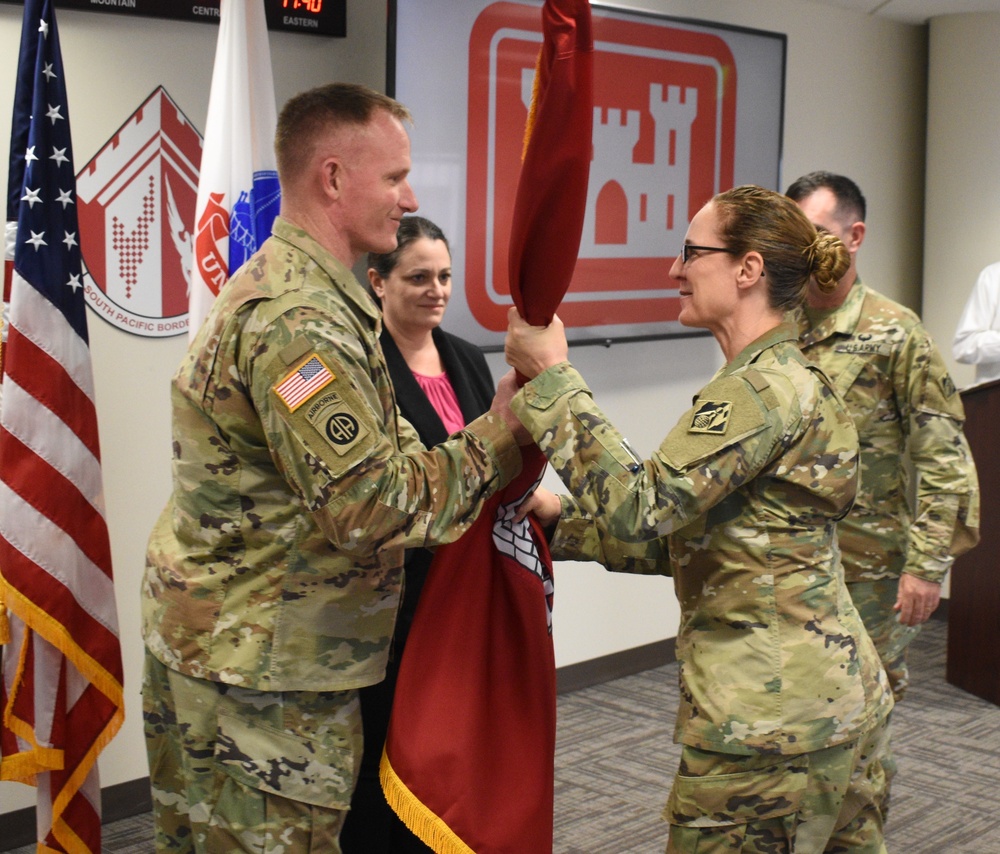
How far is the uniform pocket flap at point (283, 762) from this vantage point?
189 cm

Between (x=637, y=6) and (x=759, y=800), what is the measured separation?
345cm

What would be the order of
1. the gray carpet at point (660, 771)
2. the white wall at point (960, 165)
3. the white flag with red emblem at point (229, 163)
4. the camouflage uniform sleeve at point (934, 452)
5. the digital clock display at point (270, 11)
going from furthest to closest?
the white wall at point (960, 165)
the gray carpet at point (660, 771)
the digital clock display at point (270, 11)
the white flag with red emblem at point (229, 163)
the camouflage uniform sleeve at point (934, 452)

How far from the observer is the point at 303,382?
1.74 metres

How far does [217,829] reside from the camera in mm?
1956

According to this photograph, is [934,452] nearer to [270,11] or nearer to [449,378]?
[449,378]

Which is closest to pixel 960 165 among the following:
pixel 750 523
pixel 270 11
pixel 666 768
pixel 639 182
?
pixel 639 182

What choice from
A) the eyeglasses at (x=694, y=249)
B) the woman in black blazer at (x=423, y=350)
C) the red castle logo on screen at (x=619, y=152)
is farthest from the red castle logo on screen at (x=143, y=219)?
the eyeglasses at (x=694, y=249)

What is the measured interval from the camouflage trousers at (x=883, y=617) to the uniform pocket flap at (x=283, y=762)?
5.23 feet

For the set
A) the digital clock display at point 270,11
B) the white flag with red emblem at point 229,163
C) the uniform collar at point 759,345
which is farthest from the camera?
the digital clock display at point 270,11

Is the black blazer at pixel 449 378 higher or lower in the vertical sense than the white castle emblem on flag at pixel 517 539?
higher

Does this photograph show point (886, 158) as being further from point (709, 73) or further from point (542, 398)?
point (542, 398)

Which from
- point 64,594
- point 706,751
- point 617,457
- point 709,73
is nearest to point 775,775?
point 706,751

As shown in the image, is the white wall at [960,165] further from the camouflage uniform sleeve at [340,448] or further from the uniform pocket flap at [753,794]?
the camouflage uniform sleeve at [340,448]

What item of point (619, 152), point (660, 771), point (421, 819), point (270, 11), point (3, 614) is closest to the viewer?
point (421, 819)
